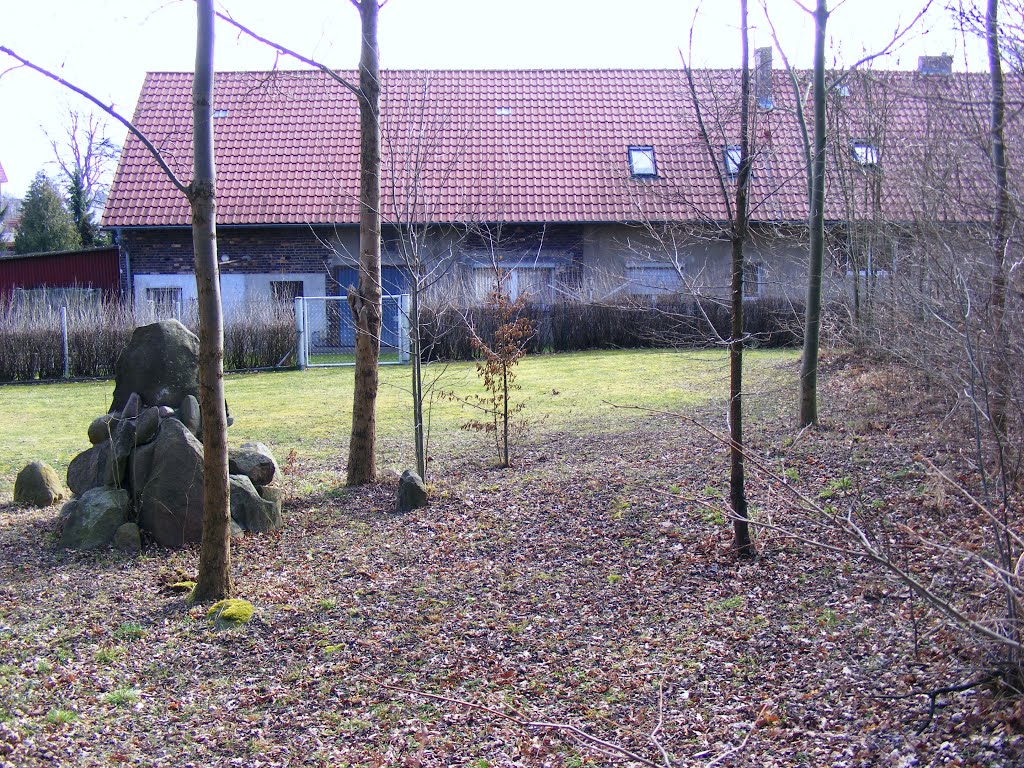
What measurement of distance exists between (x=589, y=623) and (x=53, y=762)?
286cm

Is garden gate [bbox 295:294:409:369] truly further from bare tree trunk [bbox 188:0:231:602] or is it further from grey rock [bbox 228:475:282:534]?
bare tree trunk [bbox 188:0:231:602]

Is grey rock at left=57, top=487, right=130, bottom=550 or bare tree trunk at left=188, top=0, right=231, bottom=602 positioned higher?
bare tree trunk at left=188, top=0, right=231, bottom=602

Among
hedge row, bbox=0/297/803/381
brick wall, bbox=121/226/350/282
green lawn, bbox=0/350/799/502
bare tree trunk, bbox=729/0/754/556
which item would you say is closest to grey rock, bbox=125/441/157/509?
green lawn, bbox=0/350/799/502

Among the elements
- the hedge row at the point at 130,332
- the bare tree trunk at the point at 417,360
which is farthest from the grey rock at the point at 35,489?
the hedge row at the point at 130,332

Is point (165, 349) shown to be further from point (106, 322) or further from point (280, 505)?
point (106, 322)

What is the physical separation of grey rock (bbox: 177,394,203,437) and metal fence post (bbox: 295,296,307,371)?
1047 centimetres

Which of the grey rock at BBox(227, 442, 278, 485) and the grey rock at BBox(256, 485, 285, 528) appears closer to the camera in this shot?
the grey rock at BBox(256, 485, 285, 528)

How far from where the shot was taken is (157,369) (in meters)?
7.57

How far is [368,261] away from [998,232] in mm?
5125

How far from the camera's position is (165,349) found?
7633 millimetres

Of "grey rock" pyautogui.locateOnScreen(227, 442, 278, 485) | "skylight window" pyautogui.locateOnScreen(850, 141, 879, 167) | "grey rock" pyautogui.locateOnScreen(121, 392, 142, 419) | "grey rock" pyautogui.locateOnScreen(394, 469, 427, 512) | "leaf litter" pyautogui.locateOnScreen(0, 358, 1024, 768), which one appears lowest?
"leaf litter" pyautogui.locateOnScreen(0, 358, 1024, 768)

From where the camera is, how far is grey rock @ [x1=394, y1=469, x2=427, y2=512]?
775 cm

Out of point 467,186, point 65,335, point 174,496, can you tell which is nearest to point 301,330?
point 65,335

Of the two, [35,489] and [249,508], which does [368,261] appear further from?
[35,489]
